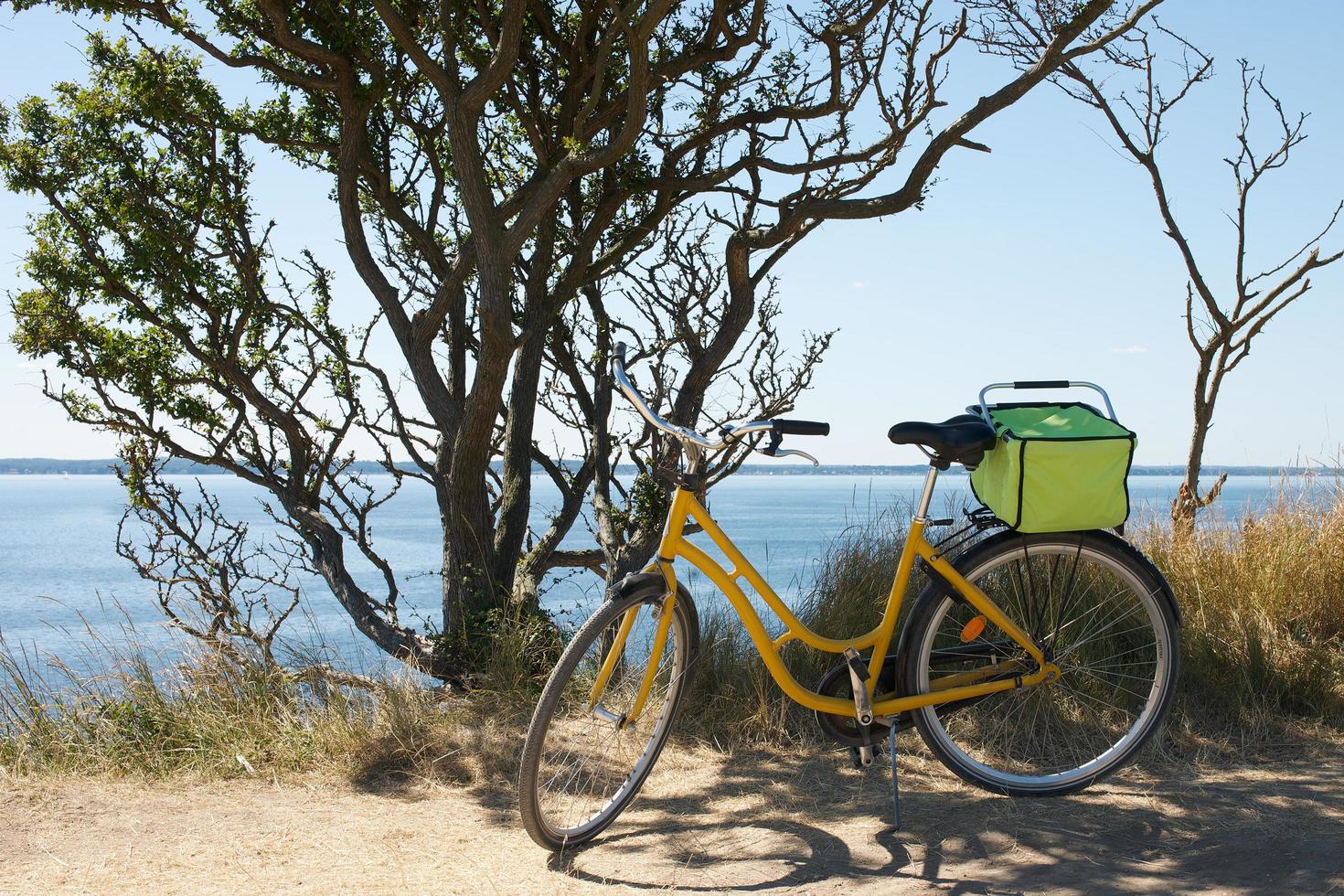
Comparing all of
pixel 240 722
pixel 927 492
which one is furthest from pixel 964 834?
pixel 240 722

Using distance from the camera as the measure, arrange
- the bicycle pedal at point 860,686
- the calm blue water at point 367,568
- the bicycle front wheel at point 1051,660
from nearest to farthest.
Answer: the bicycle pedal at point 860,686 < the bicycle front wheel at point 1051,660 < the calm blue water at point 367,568

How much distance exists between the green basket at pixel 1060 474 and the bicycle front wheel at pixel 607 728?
3.34ft

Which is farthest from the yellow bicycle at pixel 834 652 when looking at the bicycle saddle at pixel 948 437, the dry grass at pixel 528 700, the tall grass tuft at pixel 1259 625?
the tall grass tuft at pixel 1259 625

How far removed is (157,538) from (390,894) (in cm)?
493

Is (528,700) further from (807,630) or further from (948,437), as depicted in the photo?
(948,437)

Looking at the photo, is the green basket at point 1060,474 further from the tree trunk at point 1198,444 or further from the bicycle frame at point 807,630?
the tree trunk at point 1198,444

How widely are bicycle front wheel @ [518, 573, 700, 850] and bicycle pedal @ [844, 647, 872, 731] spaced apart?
474 millimetres

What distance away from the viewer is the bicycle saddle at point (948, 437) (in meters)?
3.16

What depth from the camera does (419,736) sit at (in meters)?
4.03

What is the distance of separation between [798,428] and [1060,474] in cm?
83

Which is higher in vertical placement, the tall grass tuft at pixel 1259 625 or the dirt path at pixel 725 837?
the tall grass tuft at pixel 1259 625

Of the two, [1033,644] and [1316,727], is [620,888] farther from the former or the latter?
[1316,727]

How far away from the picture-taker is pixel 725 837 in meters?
3.19

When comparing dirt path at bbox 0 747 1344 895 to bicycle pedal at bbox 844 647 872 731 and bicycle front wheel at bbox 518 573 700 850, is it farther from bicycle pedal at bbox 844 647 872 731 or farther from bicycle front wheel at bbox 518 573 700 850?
bicycle pedal at bbox 844 647 872 731
